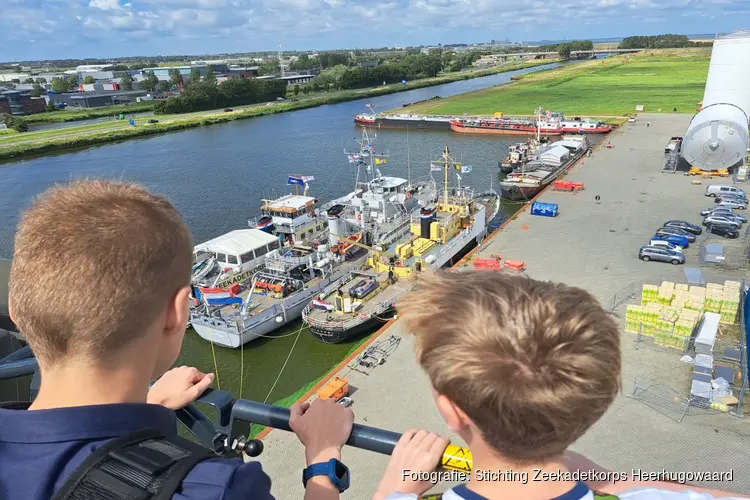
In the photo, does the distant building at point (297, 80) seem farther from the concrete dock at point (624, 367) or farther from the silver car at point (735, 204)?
the silver car at point (735, 204)

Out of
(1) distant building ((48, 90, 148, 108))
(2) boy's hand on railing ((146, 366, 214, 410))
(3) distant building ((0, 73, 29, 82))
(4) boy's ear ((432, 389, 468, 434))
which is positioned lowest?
(1) distant building ((48, 90, 148, 108))

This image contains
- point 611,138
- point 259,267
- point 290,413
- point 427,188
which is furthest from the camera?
point 611,138

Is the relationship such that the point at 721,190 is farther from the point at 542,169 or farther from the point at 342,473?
the point at 342,473

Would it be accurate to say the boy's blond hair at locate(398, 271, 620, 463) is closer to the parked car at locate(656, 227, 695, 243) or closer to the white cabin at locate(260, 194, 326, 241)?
the white cabin at locate(260, 194, 326, 241)

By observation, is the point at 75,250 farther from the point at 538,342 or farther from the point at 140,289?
the point at 538,342

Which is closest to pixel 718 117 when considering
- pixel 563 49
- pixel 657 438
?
pixel 657 438

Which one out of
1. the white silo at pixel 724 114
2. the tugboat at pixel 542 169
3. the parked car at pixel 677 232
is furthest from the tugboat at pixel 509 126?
the parked car at pixel 677 232

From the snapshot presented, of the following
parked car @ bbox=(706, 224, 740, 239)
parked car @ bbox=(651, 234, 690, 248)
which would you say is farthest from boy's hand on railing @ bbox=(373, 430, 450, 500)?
parked car @ bbox=(706, 224, 740, 239)
